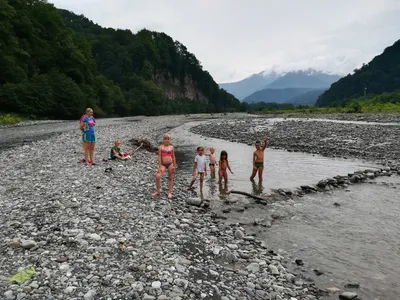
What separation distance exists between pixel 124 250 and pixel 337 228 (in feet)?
25.8

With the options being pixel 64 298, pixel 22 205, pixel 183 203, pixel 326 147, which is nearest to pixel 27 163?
pixel 22 205

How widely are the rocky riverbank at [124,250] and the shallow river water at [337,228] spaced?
3.14 ft

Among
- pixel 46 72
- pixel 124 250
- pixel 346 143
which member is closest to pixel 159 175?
pixel 124 250

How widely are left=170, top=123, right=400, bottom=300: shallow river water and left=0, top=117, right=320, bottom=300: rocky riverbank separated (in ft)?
3.14

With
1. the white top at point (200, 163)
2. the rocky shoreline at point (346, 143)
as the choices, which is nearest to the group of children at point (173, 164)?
the white top at point (200, 163)

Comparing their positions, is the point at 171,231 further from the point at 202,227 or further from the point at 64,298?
the point at 64,298

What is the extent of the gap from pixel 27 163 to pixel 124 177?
650cm

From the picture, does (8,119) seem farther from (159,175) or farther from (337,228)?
(337,228)

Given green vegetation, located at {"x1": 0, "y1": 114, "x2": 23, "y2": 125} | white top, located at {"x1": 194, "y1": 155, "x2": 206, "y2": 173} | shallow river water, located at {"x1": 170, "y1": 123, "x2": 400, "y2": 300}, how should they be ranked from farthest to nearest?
green vegetation, located at {"x1": 0, "y1": 114, "x2": 23, "y2": 125}
white top, located at {"x1": 194, "y1": 155, "x2": 206, "y2": 173}
shallow river water, located at {"x1": 170, "y1": 123, "x2": 400, "y2": 300}

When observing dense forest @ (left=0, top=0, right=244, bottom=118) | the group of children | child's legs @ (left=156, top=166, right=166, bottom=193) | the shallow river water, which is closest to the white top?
the group of children

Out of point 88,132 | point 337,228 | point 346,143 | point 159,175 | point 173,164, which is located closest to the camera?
point 337,228

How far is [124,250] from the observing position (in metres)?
8.62

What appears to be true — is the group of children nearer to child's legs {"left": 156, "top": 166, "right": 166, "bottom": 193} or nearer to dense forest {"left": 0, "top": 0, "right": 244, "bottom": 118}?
child's legs {"left": 156, "top": 166, "right": 166, "bottom": 193}

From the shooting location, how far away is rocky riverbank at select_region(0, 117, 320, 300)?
711 cm
